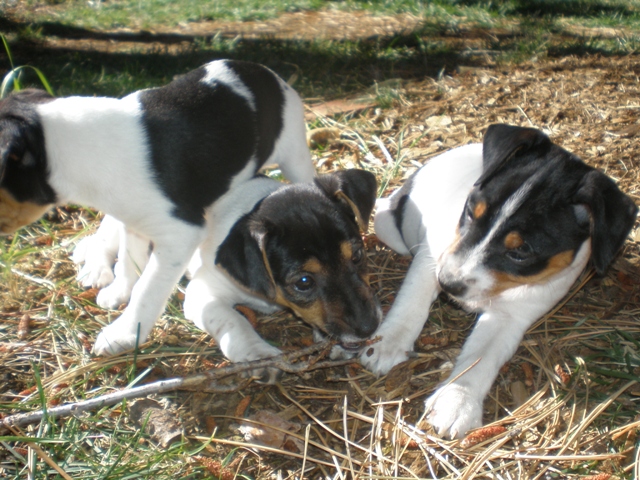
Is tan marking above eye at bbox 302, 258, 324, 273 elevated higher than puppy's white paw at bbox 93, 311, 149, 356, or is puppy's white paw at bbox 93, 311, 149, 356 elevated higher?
tan marking above eye at bbox 302, 258, 324, 273

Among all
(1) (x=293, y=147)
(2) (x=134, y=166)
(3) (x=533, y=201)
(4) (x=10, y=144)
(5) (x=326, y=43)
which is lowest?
(5) (x=326, y=43)

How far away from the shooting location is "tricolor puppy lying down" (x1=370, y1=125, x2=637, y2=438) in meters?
3.72

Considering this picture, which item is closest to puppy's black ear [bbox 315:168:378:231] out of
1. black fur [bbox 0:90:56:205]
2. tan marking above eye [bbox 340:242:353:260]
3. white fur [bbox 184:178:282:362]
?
tan marking above eye [bbox 340:242:353:260]

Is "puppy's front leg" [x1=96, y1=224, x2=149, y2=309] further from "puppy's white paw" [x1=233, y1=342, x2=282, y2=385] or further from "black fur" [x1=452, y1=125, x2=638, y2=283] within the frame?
"black fur" [x1=452, y1=125, x2=638, y2=283]

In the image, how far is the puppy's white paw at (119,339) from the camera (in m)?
4.39

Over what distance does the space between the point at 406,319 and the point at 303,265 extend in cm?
80

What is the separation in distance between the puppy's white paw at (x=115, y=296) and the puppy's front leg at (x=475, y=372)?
96.7 inches

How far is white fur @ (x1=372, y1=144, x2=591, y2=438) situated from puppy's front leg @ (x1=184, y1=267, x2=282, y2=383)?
69 centimetres

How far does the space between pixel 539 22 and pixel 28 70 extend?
7877mm

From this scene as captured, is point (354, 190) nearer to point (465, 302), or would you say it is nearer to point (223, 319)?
point (465, 302)

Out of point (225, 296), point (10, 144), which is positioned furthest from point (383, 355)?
point (10, 144)

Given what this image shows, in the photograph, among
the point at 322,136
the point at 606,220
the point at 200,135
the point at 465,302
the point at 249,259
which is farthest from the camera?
the point at 322,136

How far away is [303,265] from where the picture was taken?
4.10 meters

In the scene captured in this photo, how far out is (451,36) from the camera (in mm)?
10172
